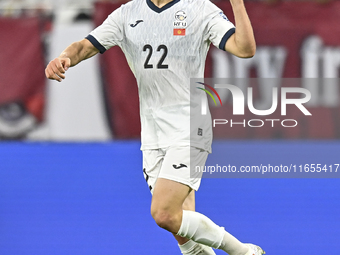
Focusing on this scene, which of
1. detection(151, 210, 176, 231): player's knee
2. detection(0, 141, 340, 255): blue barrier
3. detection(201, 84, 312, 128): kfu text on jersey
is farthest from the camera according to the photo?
detection(201, 84, 312, 128): kfu text on jersey

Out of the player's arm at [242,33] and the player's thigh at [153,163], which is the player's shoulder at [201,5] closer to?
the player's arm at [242,33]

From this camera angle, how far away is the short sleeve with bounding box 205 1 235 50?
3.38m

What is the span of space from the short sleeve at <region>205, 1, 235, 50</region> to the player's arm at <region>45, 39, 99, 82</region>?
791 mm

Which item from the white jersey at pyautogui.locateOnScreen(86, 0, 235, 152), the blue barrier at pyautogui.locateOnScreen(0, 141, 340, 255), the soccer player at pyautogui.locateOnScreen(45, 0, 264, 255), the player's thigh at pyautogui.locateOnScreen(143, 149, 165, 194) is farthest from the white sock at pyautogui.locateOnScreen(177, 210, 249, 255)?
the blue barrier at pyautogui.locateOnScreen(0, 141, 340, 255)

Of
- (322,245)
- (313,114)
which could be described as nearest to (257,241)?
(322,245)

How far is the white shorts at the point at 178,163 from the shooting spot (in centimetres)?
342

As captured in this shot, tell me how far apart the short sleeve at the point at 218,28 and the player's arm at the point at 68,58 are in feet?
2.60

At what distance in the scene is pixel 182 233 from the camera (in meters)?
3.42

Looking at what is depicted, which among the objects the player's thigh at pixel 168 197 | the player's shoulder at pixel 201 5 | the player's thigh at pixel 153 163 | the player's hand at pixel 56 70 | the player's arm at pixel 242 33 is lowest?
the player's thigh at pixel 168 197

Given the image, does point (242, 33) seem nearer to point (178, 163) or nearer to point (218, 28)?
point (218, 28)

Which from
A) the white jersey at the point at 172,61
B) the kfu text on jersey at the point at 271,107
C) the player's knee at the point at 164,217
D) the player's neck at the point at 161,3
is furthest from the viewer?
the kfu text on jersey at the point at 271,107

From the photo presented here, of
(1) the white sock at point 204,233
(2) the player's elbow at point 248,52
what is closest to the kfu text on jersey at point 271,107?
Result: (1) the white sock at point 204,233

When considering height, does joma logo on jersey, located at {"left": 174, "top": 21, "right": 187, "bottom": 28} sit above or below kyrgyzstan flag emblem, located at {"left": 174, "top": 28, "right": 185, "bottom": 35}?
above

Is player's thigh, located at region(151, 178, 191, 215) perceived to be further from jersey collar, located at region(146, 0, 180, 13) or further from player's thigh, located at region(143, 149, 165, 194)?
jersey collar, located at region(146, 0, 180, 13)
